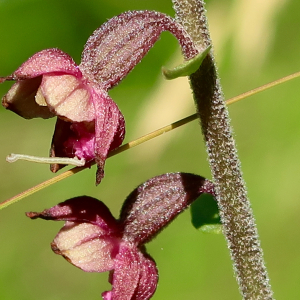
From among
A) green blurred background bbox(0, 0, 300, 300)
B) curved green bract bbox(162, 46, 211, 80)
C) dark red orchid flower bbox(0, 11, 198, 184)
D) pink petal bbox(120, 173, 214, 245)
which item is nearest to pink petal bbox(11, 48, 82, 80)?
dark red orchid flower bbox(0, 11, 198, 184)

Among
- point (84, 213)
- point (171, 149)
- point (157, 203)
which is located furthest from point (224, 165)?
point (171, 149)

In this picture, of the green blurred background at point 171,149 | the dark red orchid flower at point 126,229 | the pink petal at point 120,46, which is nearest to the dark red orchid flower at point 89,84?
the pink petal at point 120,46

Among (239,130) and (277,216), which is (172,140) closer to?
(239,130)

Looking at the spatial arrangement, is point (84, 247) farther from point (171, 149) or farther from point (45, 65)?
point (171, 149)

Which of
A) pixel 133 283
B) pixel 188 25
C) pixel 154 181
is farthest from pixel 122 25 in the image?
pixel 133 283

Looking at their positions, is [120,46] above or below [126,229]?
above
